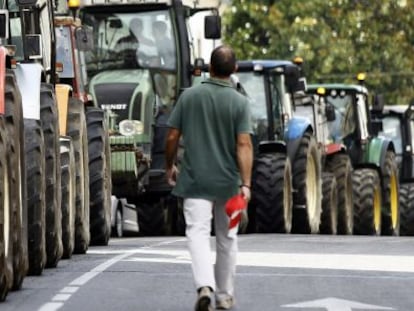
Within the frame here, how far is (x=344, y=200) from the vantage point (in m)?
33.5

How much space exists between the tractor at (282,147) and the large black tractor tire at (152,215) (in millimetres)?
1334

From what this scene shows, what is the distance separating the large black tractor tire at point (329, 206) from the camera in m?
32.4

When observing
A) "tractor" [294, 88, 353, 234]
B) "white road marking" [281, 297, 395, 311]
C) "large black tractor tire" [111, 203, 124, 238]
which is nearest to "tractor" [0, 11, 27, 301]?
"white road marking" [281, 297, 395, 311]

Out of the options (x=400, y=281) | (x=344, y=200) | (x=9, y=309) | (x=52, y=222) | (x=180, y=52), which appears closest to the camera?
(x=9, y=309)

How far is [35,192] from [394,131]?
25.8 metres

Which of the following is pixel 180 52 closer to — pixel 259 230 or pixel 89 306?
pixel 259 230

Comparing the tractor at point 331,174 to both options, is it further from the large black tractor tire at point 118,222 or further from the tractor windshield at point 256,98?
the large black tractor tire at point 118,222

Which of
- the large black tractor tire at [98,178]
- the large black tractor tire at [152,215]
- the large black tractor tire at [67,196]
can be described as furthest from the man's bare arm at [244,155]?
the large black tractor tire at [152,215]

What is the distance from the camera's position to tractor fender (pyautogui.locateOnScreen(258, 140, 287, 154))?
29.4 metres

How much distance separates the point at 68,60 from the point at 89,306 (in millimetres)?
8775

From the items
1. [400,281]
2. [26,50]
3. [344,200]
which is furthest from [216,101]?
[344,200]

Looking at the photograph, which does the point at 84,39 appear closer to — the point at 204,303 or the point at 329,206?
the point at 204,303

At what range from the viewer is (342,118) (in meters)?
36.4

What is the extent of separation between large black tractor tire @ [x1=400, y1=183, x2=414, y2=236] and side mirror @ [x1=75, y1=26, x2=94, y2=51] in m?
16.8
